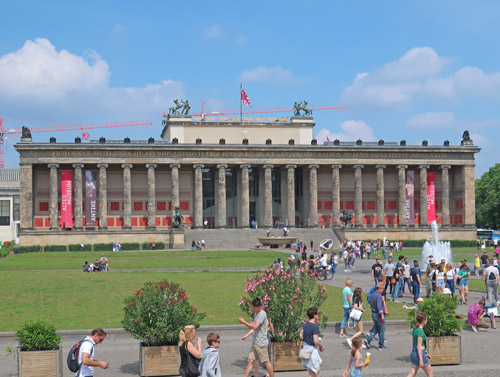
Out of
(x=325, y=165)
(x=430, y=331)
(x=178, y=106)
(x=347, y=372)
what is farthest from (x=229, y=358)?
(x=178, y=106)

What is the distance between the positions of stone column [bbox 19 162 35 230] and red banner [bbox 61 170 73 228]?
4.16 metres

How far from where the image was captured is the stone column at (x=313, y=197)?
288 ft

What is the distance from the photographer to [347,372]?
1376 cm

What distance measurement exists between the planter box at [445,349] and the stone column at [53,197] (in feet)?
238

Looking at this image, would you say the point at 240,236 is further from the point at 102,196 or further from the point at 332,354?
the point at 332,354

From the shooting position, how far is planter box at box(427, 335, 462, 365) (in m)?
15.9

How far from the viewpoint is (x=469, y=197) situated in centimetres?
9025

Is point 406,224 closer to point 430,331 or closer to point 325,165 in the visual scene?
point 325,165

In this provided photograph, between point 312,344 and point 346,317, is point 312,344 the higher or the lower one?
the higher one

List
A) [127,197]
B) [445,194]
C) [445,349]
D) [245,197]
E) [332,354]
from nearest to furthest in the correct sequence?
[445,349]
[332,354]
[127,197]
[245,197]
[445,194]

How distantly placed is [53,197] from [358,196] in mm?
43395

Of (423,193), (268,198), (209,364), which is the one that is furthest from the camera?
(423,193)

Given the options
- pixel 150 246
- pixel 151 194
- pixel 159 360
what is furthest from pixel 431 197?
pixel 159 360

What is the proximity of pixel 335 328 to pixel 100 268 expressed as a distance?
2564 centimetres
